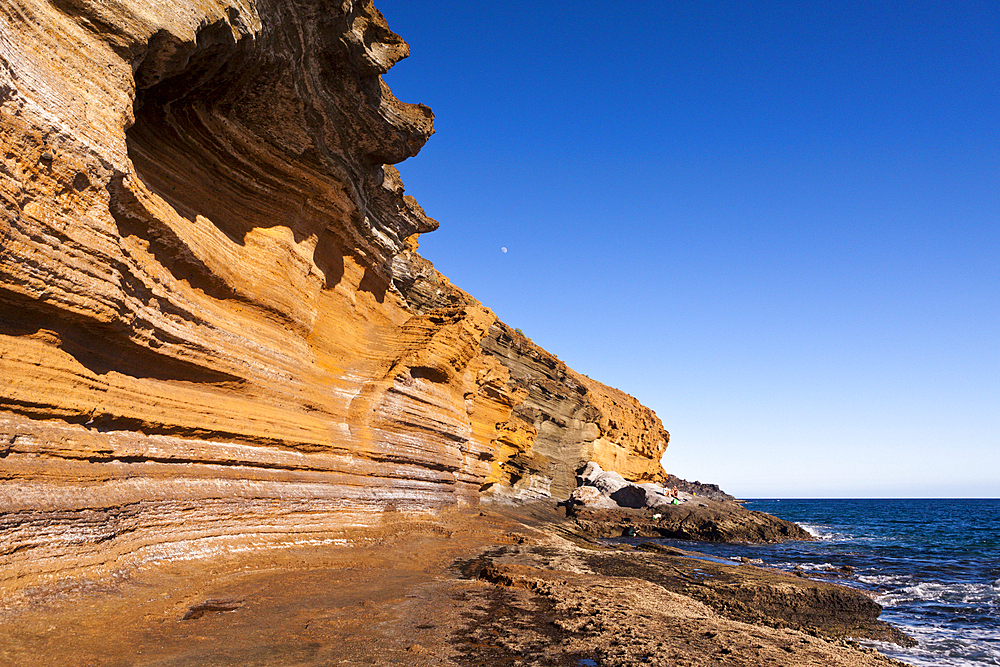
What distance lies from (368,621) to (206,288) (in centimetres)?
649

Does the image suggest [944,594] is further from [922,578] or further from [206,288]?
[206,288]

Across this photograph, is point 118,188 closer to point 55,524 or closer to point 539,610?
point 55,524

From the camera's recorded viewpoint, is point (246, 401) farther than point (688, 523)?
No

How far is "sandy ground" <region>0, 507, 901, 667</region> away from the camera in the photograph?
192 inches

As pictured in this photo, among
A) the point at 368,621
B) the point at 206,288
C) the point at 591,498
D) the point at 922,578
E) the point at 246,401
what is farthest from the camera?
the point at 591,498

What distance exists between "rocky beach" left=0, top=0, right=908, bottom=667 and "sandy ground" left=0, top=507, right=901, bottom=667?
0.15 ft

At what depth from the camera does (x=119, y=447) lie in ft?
23.1

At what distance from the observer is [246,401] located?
9.82 meters

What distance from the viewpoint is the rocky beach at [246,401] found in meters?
5.62

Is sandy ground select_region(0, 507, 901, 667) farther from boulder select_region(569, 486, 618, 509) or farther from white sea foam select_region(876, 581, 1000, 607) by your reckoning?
boulder select_region(569, 486, 618, 509)

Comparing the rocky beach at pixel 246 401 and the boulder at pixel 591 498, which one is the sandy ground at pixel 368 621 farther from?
the boulder at pixel 591 498

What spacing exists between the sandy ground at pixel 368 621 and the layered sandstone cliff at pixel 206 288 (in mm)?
771

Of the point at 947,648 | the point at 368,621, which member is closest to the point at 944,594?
the point at 947,648

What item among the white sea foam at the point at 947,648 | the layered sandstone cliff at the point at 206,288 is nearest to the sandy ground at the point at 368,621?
the layered sandstone cliff at the point at 206,288
